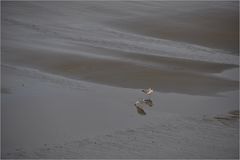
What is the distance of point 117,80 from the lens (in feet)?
35.6

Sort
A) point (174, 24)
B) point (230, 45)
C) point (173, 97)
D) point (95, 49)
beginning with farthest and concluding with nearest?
point (174, 24) → point (230, 45) → point (95, 49) → point (173, 97)

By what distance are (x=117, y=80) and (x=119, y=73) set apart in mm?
427

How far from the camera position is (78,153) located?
729cm

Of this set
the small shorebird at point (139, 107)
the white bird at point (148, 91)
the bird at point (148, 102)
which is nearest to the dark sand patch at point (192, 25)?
the white bird at point (148, 91)

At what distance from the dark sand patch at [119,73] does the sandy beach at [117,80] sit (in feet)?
0.07

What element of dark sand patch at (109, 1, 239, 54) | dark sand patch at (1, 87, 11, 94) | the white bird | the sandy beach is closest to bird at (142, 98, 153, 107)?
the sandy beach

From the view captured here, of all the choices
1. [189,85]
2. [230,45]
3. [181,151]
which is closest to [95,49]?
[189,85]

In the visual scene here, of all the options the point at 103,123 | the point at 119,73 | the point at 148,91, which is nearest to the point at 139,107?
the point at 148,91

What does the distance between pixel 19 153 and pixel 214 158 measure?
9.00ft

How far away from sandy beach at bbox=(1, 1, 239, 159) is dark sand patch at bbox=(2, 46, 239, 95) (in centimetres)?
2

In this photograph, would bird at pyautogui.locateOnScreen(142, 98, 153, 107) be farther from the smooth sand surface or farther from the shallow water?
the shallow water

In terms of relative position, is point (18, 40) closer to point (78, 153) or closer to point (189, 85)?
point (189, 85)

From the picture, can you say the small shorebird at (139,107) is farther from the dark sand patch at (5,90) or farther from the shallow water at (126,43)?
the dark sand patch at (5,90)

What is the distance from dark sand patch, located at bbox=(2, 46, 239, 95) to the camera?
35.1ft
